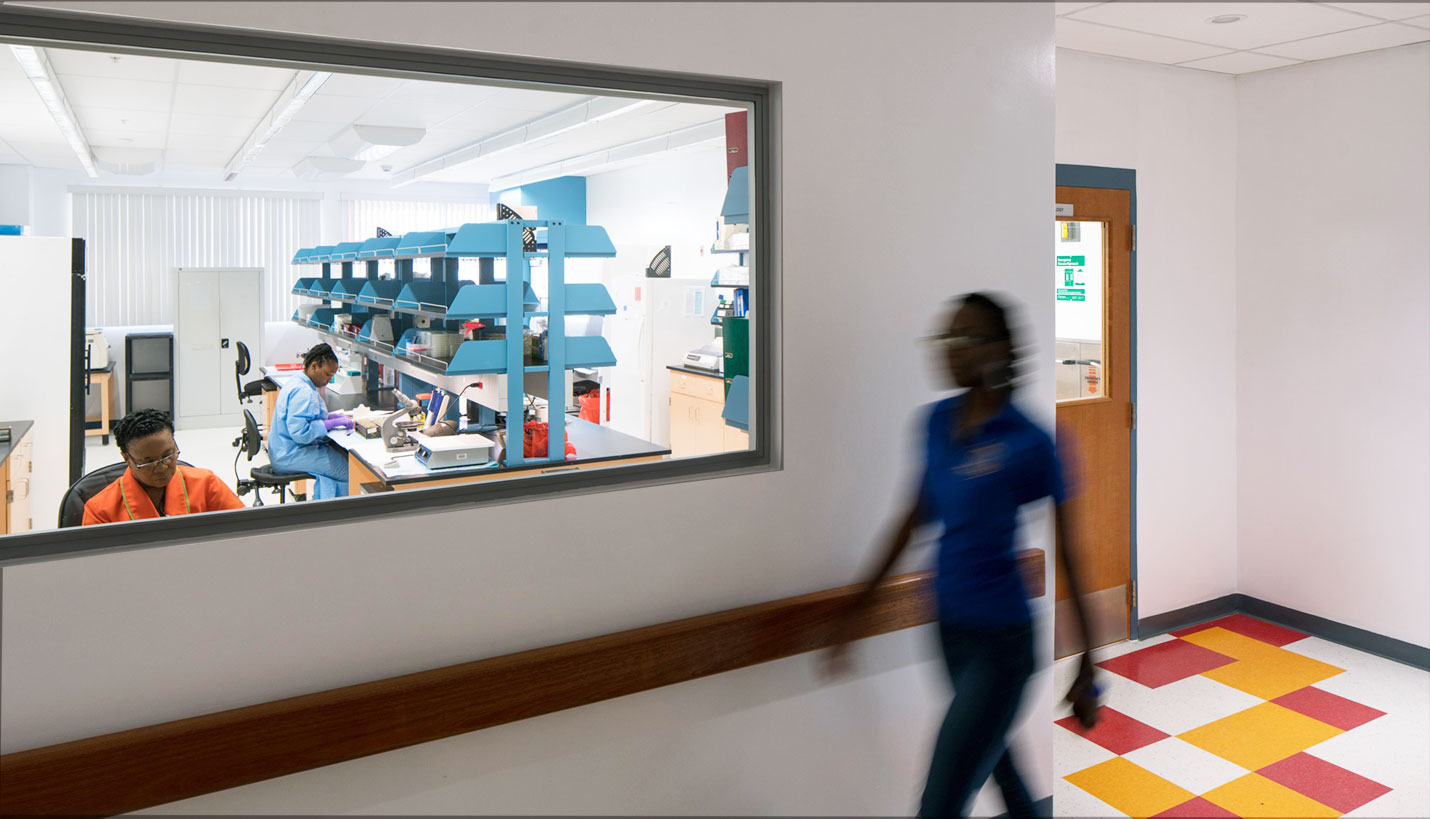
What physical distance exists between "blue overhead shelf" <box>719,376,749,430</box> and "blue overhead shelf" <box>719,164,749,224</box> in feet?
1.59

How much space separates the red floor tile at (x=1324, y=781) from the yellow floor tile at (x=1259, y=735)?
0.15 feet

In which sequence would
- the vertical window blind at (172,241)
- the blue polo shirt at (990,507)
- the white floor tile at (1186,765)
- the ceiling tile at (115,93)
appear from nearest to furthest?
the blue polo shirt at (990,507) < the white floor tile at (1186,765) < the ceiling tile at (115,93) < the vertical window blind at (172,241)

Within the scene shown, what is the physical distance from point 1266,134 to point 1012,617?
355cm

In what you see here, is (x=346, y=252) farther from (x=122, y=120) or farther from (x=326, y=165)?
(x=326, y=165)

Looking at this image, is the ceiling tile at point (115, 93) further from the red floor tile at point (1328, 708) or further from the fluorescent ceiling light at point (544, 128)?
the red floor tile at point (1328, 708)

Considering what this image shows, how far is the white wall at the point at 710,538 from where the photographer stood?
1733mm

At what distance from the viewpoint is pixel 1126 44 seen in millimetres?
3740

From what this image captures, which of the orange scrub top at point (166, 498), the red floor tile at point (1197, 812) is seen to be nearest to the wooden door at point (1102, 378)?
the red floor tile at point (1197, 812)

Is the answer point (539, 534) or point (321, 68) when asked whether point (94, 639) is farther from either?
point (321, 68)

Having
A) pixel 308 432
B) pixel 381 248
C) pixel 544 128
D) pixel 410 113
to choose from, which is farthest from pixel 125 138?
pixel 308 432

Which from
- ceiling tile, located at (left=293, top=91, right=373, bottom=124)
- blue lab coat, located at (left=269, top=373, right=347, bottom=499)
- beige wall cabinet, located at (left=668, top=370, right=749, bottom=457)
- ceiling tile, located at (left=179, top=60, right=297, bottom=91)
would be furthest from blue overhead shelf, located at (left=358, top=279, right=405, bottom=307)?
beige wall cabinet, located at (left=668, top=370, right=749, bottom=457)

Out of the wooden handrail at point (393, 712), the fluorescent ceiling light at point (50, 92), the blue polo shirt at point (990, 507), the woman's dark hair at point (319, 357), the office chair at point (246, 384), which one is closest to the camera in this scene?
the wooden handrail at point (393, 712)

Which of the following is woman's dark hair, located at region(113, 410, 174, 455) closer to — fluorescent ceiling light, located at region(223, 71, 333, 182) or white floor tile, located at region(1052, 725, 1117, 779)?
fluorescent ceiling light, located at region(223, 71, 333, 182)

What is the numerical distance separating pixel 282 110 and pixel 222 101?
0.40 m
